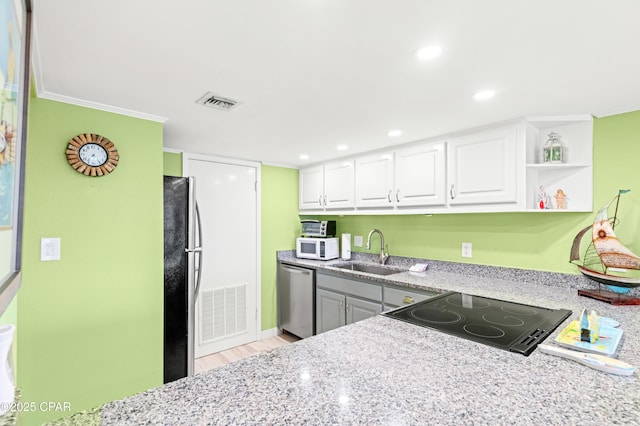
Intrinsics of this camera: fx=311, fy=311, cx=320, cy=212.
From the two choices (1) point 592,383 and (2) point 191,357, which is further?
(2) point 191,357

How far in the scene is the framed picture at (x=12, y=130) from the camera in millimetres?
664

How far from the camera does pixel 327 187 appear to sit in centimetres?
362

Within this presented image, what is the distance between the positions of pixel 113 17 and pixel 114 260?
143 cm

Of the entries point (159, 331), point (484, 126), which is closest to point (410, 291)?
point (484, 126)

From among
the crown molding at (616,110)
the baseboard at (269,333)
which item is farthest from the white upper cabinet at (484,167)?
the baseboard at (269,333)

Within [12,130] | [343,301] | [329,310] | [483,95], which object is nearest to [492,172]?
[483,95]

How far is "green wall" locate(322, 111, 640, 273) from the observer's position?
198 centimetres

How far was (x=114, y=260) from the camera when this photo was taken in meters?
1.96

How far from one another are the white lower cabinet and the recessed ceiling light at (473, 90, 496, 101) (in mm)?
1584

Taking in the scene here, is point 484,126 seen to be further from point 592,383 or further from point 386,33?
point 592,383

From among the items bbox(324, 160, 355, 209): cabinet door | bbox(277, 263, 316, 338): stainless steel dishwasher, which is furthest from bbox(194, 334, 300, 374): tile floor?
bbox(324, 160, 355, 209): cabinet door

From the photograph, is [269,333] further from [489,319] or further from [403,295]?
[489,319]

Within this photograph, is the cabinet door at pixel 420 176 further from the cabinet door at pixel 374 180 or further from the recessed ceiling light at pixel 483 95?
the recessed ceiling light at pixel 483 95

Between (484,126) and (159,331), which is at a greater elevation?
(484,126)
